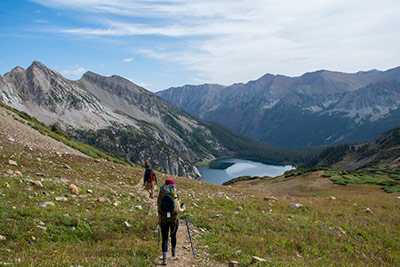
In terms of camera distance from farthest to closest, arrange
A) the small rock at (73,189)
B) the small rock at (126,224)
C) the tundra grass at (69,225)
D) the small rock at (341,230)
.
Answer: the small rock at (341,230)
the small rock at (73,189)
the small rock at (126,224)
the tundra grass at (69,225)

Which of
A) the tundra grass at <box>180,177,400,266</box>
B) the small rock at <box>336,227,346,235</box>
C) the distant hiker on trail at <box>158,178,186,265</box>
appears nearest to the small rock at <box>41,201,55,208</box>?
the distant hiker on trail at <box>158,178,186,265</box>

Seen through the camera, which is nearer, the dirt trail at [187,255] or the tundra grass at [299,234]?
the dirt trail at [187,255]

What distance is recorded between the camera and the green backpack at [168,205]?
10.6 metres

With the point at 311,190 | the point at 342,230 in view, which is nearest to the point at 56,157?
the point at 342,230

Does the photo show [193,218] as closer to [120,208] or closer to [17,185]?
[120,208]

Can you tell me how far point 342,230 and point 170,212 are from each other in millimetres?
13243

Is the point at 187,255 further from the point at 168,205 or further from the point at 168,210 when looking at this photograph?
the point at 168,205

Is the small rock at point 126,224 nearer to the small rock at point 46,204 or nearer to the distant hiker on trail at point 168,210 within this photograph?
the distant hiker on trail at point 168,210

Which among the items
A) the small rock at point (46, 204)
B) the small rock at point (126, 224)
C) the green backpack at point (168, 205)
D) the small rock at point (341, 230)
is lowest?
the small rock at point (341, 230)

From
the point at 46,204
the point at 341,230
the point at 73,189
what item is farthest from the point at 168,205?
the point at 341,230

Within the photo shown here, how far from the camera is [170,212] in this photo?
10609 mm

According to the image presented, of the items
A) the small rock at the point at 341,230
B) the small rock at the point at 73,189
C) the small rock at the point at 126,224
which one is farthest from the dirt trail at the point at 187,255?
the small rock at the point at 341,230

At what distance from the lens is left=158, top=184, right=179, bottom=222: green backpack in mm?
10570

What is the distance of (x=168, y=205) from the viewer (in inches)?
416
